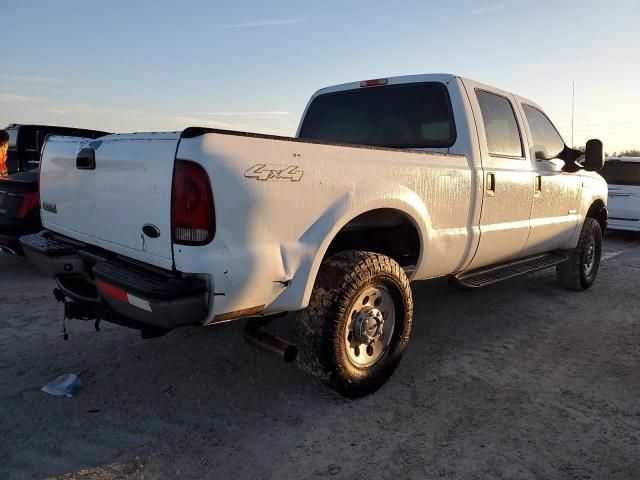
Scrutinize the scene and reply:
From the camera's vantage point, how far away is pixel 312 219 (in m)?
2.66

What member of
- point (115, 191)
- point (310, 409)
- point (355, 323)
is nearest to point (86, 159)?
point (115, 191)

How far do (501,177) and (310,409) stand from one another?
7.86 feet

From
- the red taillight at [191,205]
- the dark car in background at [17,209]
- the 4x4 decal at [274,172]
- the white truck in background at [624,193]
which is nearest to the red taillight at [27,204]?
the dark car in background at [17,209]

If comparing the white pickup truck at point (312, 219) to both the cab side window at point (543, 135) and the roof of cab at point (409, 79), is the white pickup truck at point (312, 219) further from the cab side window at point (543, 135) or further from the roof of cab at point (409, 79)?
the cab side window at point (543, 135)

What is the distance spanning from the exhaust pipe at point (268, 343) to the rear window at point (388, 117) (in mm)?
2067

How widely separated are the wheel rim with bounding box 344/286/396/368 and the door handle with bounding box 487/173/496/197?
133 centimetres

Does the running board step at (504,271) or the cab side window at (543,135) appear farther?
the cab side window at (543,135)

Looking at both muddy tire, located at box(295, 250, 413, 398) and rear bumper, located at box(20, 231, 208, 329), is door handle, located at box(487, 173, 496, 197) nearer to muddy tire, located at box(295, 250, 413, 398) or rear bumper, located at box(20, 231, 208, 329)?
muddy tire, located at box(295, 250, 413, 398)

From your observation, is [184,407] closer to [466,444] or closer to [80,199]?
[80,199]

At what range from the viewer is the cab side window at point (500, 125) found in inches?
165

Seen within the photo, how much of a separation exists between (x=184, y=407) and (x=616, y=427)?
2.44 meters

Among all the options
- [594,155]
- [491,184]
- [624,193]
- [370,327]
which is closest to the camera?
[370,327]

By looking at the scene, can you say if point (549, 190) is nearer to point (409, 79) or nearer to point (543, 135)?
point (543, 135)

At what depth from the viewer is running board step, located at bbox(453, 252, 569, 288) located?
4.00 m
